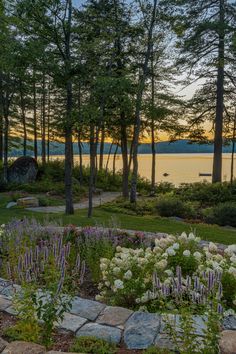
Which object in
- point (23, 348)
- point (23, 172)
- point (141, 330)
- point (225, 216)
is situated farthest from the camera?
point (23, 172)

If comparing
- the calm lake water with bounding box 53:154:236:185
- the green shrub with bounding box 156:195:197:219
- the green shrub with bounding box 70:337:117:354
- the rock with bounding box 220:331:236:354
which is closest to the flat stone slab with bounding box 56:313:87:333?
the green shrub with bounding box 70:337:117:354

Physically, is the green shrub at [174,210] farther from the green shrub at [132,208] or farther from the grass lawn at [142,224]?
the grass lawn at [142,224]

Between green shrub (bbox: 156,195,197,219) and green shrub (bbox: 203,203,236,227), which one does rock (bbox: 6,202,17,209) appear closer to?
green shrub (bbox: 156,195,197,219)

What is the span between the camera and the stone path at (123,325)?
2.47 meters

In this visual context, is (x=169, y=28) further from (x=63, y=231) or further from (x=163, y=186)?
(x=63, y=231)

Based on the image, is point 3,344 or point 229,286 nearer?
point 3,344

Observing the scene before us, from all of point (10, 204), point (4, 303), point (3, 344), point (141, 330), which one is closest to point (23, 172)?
point (10, 204)

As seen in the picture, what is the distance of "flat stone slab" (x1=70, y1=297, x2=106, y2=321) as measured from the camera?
297 cm

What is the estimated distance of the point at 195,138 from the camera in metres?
16.5

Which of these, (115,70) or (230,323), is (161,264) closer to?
(230,323)

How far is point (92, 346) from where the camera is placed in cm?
239

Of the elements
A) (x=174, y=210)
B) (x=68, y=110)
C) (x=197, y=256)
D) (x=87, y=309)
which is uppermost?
(x=68, y=110)

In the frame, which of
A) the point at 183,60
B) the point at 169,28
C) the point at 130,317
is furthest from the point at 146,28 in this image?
the point at 130,317

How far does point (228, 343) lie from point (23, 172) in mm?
15389
